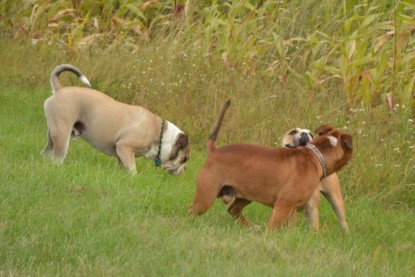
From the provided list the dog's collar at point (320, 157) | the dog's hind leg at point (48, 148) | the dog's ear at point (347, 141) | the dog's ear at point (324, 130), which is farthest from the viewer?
the dog's hind leg at point (48, 148)

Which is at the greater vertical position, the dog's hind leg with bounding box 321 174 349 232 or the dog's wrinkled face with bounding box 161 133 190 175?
the dog's hind leg with bounding box 321 174 349 232

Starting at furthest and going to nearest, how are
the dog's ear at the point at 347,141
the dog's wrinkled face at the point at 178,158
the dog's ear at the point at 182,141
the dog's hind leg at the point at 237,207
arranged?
the dog's ear at the point at 182,141, the dog's wrinkled face at the point at 178,158, the dog's hind leg at the point at 237,207, the dog's ear at the point at 347,141

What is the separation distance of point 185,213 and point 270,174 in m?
0.84

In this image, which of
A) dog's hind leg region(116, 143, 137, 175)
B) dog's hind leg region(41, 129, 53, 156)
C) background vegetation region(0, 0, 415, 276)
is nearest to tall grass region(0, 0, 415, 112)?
background vegetation region(0, 0, 415, 276)

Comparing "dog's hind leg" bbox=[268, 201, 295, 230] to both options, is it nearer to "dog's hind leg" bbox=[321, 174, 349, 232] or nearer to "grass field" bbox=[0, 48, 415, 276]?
"grass field" bbox=[0, 48, 415, 276]

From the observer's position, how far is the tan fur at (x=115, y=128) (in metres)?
11.5

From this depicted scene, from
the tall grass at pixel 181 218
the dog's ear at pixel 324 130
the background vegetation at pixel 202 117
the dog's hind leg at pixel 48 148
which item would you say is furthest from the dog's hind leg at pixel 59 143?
the dog's ear at pixel 324 130

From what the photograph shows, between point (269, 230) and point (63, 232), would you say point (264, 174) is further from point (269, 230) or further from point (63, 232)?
point (63, 232)

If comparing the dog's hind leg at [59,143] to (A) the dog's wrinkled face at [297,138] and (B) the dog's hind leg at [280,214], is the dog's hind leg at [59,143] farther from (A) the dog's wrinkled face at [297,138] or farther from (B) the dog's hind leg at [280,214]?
(B) the dog's hind leg at [280,214]

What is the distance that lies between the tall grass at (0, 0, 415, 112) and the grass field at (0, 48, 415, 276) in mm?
442

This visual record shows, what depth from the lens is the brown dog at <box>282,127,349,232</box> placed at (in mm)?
9422

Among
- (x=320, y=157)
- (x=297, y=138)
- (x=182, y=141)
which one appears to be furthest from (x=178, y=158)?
(x=320, y=157)

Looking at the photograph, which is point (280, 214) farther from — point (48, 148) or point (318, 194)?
point (48, 148)

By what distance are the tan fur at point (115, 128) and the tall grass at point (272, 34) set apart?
235cm
